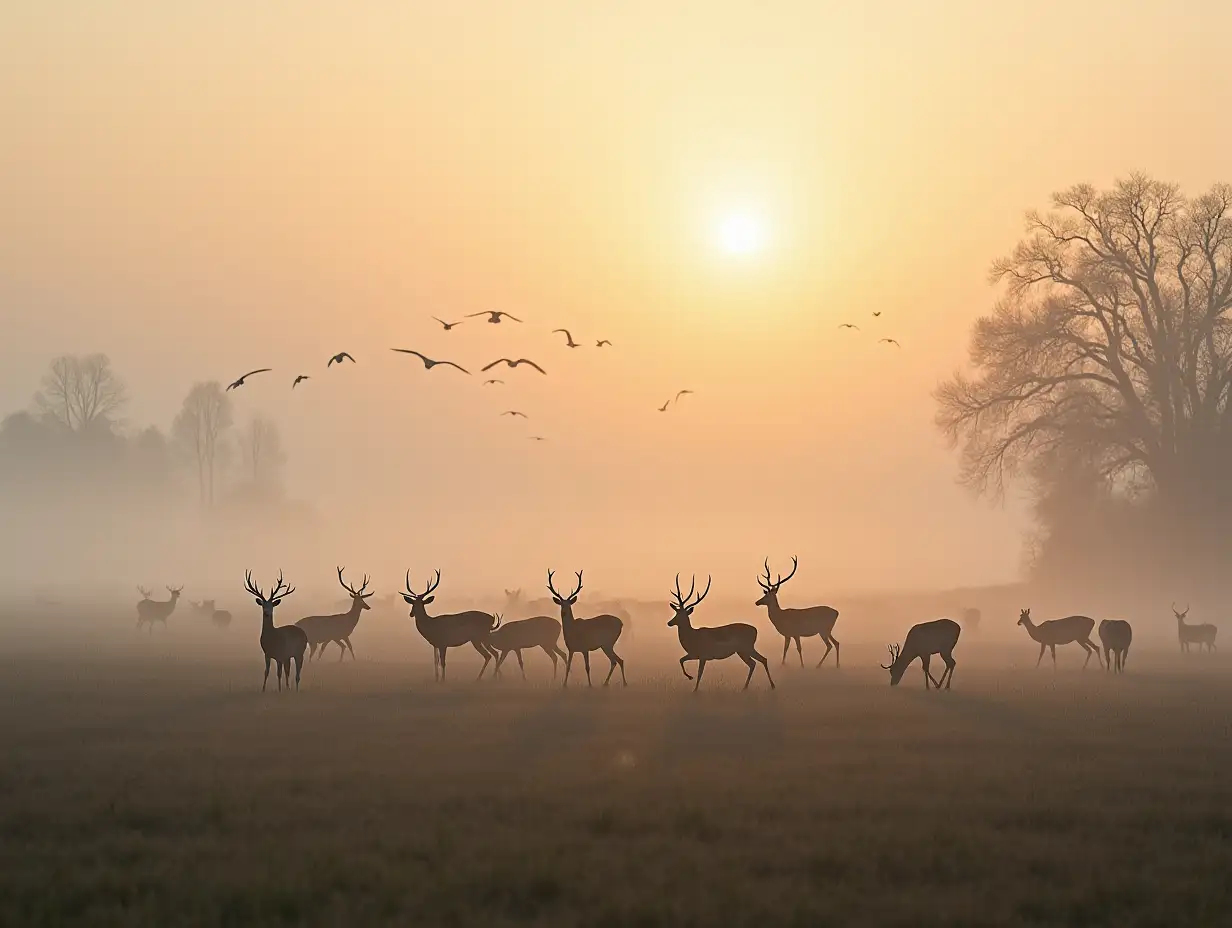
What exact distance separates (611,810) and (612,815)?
149 mm

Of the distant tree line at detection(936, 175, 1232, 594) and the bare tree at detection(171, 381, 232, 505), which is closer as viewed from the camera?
the distant tree line at detection(936, 175, 1232, 594)

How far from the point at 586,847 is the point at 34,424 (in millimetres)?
117114

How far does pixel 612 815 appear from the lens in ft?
35.8

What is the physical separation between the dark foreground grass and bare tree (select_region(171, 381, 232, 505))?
3893 inches

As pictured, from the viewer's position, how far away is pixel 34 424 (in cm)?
11125

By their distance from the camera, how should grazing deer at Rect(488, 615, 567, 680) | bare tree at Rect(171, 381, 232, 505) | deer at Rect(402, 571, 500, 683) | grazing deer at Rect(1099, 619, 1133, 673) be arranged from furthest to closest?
bare tree at Rect(171, 381, 232, 505) → grazing deer at Rect(1099, 619, 1133, 673) → grazing deer at Rect(488, 615, 567, 680) → deer at Rect(402, 571, 500, 683)

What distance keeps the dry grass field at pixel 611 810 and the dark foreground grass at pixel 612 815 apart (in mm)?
36

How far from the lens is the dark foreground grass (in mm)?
8586

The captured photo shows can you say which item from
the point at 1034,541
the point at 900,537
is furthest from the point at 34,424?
the point at 900,537

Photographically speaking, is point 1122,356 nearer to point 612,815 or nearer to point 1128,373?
point 1128,373

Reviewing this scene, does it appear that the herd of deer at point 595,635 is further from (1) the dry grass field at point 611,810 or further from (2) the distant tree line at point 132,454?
(2) the distant tree line at point 132,454

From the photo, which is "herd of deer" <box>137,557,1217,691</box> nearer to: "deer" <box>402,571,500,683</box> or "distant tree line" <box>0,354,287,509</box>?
"deer" <box>402,571,500,683</box>

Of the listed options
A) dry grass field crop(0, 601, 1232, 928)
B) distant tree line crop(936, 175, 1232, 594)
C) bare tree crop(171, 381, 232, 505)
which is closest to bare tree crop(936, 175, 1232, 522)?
distant tree line crop(936, 175, 1232, 594)

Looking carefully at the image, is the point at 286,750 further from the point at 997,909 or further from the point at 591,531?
the point at 591,531
